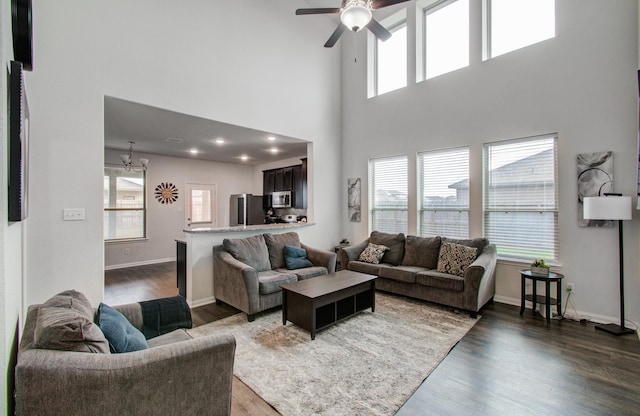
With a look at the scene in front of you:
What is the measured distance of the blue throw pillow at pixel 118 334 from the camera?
4.91 ft

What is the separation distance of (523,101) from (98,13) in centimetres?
531

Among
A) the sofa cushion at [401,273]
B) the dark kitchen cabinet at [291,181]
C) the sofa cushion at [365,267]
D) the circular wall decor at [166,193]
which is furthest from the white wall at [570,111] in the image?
the circular wall decor at [166,193]

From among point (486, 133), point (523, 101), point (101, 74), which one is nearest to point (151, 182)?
point (101, 74)

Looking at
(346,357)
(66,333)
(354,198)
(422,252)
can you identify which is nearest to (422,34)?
(354,198)

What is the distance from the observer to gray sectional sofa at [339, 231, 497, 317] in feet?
11.5

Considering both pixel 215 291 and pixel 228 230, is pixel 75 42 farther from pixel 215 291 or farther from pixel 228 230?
pixel 215 291

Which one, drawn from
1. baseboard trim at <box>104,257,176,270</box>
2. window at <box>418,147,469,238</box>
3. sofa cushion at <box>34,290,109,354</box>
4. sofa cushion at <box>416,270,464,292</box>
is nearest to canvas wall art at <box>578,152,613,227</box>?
window at <box>418,147,469,238</box>

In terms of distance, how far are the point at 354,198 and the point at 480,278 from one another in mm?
2984

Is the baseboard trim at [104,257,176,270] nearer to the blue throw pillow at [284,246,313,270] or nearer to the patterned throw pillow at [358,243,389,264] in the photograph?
the blue throw pillow at [284,246,313,270]

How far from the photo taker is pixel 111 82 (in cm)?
322

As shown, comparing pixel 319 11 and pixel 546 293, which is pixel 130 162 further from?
pixel 546 293

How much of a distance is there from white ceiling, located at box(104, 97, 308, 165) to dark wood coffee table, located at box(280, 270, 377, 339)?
2.70 m

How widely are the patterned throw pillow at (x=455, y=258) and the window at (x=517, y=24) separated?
114 inches

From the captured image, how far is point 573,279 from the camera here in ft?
11.7
